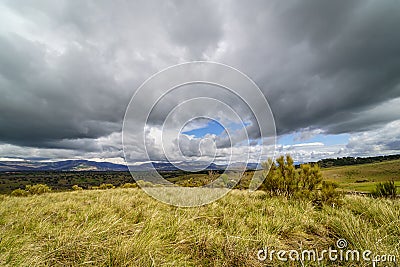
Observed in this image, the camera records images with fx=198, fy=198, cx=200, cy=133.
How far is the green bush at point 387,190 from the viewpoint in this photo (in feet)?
27.2

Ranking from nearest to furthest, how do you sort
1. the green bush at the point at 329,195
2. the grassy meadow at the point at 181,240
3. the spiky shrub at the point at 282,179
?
the grassy meadow at the point at 181,240, the green bush at the point at 329,195, the spiky shrub at the point at 282,179

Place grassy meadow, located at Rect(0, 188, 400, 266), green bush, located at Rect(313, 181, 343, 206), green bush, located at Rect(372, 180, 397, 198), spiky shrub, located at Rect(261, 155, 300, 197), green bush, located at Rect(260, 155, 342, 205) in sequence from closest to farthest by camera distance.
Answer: grassy meadow, located at Rect(0, 188, 400, 266), green bush, located at Rect(313, 181, 343, 206), green bush, located at Rect(260, 155, 342, 205), green bush, located at Rect(372, 180, 397, 198), spiky shrub, located at Rect(261, 155, 300, 197)

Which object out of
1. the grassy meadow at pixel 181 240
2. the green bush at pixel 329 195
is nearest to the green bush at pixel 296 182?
the green bush at pixel 329 195

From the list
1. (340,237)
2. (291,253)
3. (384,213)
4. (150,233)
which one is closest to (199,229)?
(150,233)

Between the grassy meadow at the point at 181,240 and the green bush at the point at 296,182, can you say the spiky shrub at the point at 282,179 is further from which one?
the grassy meadow at the point at 181,240

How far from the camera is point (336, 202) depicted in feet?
22.2

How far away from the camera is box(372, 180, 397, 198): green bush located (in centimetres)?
828
